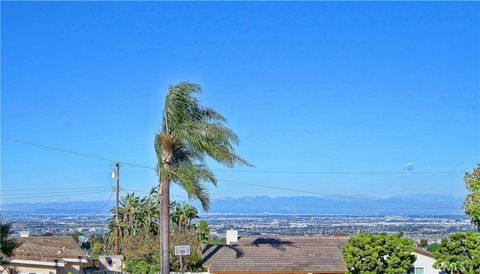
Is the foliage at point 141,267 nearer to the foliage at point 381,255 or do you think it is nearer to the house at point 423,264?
the foliage at point 381,255

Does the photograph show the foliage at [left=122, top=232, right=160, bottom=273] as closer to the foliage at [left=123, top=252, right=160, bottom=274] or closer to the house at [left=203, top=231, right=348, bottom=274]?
the foliage at [left=123, top=252, right=160, bottom=274]

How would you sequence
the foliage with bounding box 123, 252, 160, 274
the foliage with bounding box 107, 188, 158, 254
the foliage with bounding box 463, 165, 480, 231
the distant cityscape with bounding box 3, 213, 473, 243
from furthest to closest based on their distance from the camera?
the distant cityscape with bounding box 3, 213, 473, 243 → the foliage with bounding box 107, 188, 158, 254 → the foliage with bounding box 123, 252, 160, 274 → the foliage with bounding box 463, 165, 480, 231

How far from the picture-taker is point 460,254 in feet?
96.6

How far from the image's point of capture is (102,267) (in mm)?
41688

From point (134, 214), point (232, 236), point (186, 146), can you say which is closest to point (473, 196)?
point (186, 146)

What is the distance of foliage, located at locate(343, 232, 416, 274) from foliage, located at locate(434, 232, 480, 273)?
1.74m

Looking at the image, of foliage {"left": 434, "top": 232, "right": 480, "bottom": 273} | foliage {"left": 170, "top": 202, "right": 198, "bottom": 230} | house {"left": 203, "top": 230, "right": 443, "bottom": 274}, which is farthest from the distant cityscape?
foliage {"left": 434, "top": 232, "right": 480, "bottom": 273}

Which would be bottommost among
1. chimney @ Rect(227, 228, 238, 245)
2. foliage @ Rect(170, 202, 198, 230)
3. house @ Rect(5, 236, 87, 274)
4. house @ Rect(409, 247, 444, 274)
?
house @ Rect(409, 247, 444, 274)

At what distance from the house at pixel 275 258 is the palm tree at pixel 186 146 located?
16608mm

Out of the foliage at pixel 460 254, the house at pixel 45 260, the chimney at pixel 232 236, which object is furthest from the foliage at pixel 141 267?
the foliage at pixel 460 254

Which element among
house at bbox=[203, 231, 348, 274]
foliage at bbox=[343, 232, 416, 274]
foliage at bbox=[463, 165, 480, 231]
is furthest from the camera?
house at bbox=[203, 231, 348, 274]

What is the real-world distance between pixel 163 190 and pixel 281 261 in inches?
727

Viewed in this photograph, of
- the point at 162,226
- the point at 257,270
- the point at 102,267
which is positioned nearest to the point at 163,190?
the point at 162,226

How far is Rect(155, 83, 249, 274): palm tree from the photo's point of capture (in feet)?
65.4
